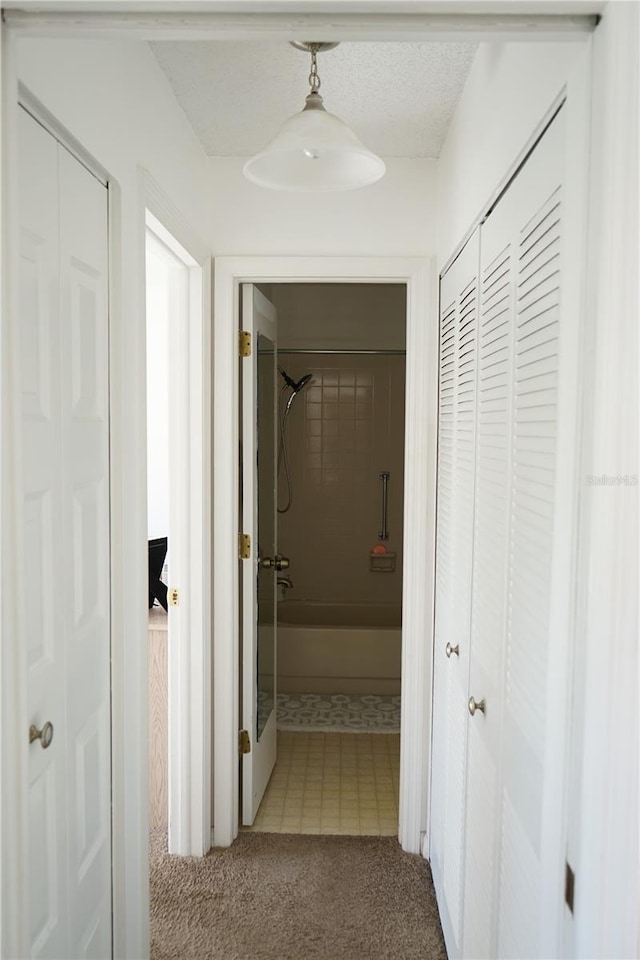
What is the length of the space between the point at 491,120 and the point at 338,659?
11.0ft

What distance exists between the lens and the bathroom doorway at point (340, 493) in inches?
178

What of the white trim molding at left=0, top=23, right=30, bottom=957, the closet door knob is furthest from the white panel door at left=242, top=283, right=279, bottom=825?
the white trim molding at left=0, top=23, right=30, bottom=957

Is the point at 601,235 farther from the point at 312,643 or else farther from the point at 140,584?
the point at 312,643

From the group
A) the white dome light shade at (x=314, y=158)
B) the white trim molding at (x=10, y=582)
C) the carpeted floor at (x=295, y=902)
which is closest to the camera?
the white trim molding at (x=10, y=582)

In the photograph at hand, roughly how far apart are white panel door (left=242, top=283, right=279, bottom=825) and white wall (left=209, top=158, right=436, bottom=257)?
0.69 ft

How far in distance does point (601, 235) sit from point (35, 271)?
3.03ft

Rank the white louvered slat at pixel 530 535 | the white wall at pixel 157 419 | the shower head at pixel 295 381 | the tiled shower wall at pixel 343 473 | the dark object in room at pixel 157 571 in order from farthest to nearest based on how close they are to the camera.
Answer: the tiled shower wall at pixel 343 473 < the shower head at pixel 295 381 < the white wall at pixel 157 419 < the dark object in room at pixel 157 571 < the white louvered slat at pixel 530 535

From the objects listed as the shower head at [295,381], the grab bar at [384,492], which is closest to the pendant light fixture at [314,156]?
the shower head at [295,381]

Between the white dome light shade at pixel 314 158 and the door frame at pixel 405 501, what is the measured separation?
1030 mm

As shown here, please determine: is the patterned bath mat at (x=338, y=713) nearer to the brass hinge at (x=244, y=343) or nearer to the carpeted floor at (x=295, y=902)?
the carpeted floor at (x=295, y=902)

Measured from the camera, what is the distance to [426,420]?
9.03 ft

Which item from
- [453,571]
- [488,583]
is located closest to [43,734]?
[488,583]

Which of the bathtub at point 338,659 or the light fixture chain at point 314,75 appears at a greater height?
the light fixture chain at point 314,75

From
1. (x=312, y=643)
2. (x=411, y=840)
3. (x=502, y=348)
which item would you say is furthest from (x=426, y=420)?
(x=312, y=643)
